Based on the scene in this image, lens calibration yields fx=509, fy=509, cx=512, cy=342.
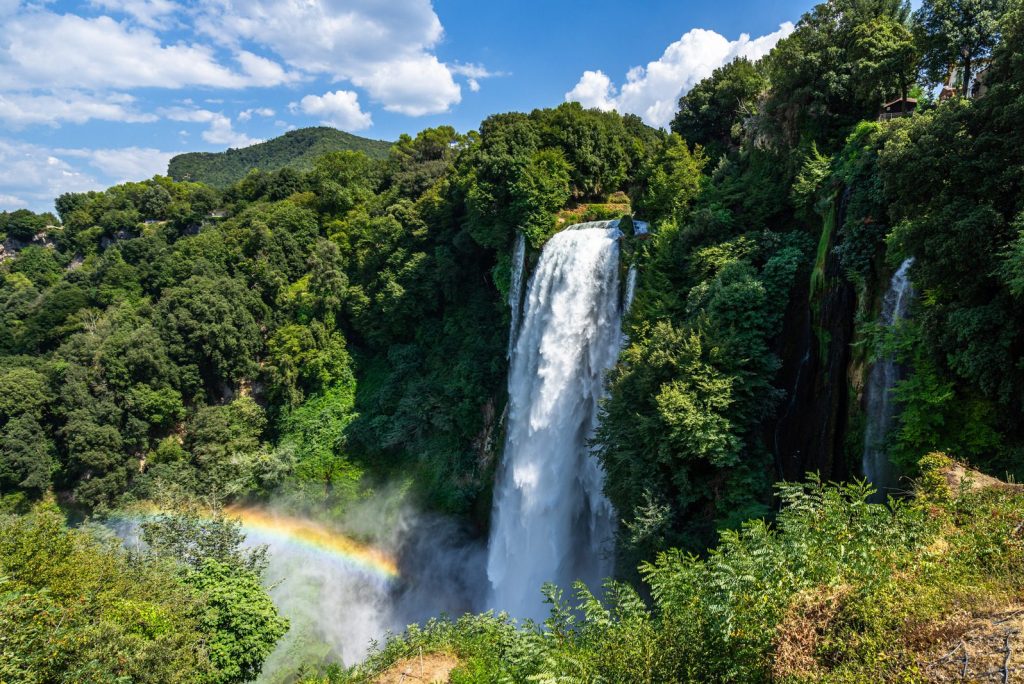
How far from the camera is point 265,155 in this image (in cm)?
10356

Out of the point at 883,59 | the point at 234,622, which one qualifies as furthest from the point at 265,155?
the point at 883,59

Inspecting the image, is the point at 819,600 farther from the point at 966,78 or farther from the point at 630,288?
the point at 966,78

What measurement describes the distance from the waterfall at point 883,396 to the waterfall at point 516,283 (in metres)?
15.7

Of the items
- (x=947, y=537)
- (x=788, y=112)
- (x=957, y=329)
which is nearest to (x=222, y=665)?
(x=947, y=537)

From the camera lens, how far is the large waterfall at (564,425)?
19828 millimetres

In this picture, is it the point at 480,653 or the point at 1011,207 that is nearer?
the point at 1011,207

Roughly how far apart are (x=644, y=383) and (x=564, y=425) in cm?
729

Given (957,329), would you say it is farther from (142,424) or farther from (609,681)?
(142,424)

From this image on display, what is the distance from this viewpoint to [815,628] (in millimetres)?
4992

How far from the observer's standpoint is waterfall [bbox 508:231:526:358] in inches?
979

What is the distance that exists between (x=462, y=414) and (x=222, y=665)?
47.8ft

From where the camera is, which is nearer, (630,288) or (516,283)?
(630,288)

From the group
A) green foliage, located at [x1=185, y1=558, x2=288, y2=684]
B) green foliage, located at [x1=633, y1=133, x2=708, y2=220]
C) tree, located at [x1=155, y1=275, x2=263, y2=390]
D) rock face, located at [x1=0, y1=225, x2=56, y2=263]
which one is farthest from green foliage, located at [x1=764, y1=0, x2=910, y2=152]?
rock face, located at [x1=0, y1=225, x2=56, y2=263]

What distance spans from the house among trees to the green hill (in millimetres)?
87129
